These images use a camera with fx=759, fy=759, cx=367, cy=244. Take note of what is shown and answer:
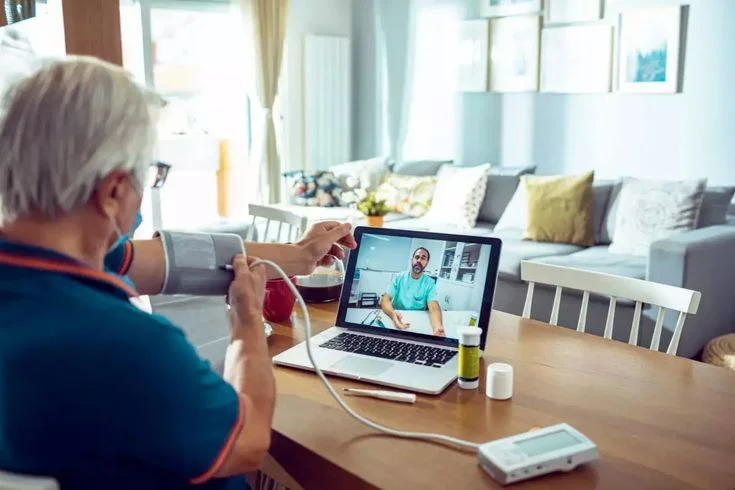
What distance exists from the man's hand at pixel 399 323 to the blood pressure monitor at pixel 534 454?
462 millimetres

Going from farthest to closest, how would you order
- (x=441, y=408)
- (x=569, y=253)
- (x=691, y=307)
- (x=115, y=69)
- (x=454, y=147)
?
(x=454, y=147) → (x=569, y=253) → (x=691, y=307) → (x=441, y=408) → (x=115, y=69)

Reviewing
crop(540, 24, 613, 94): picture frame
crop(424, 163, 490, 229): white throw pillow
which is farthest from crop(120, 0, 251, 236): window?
crop(540, 24, 613, 94): picture frame

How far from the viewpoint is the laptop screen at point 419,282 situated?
1544mm

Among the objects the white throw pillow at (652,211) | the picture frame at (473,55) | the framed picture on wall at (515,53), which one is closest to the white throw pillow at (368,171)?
the picture frame at (473,55)

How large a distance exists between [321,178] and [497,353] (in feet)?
11.8

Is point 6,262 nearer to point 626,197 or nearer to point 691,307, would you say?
→ point 691,307

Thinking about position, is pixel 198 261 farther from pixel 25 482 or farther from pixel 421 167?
pixel 421 167

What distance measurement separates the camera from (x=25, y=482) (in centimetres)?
86

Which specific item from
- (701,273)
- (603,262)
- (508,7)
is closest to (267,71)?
(508,7)

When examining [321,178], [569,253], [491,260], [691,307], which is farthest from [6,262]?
[321,178]

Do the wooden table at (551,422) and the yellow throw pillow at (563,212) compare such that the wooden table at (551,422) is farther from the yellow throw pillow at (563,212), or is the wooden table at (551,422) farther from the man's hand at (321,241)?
the yellow throw pillow at (563,212)

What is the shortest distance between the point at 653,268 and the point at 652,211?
0.55 m

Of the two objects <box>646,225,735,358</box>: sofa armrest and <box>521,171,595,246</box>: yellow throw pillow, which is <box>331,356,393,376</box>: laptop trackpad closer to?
<box>646,225,735,358</box>: sofa armrest

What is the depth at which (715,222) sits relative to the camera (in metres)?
3.67
